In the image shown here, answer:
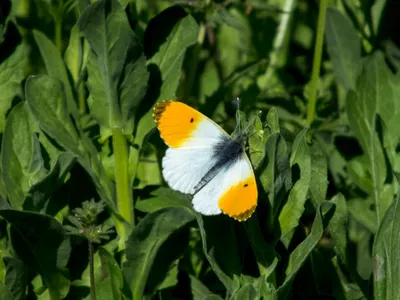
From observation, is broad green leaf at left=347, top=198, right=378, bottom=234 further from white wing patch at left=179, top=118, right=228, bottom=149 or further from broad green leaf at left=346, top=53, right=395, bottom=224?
white wing patch at left=179, top=118, right=228, bottom=149

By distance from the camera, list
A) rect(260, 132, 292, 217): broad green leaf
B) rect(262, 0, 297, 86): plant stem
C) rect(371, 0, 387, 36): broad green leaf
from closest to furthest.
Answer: rect(260, 132, 292, 217): broad green leaf < rect(371, 0, 387, 36): broad green leaf < rect(262, 0, 297, 86): plant stem

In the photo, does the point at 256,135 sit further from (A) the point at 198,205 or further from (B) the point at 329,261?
(B) the point at 329,261

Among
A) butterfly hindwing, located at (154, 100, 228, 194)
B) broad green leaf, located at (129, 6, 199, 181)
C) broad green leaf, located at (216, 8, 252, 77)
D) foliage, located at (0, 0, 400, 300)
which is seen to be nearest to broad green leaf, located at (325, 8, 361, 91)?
foliage, located at (0, 0, 400, 300)

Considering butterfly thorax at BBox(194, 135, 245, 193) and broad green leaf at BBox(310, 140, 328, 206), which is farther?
broad green leaf at BBox(310, 140, 328, 206)

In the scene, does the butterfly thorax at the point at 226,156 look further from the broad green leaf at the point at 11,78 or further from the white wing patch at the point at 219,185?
the broad green leaf at the point at 11,78

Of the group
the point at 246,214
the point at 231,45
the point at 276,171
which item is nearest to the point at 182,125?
the point at 276,171

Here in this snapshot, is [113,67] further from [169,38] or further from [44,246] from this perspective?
[44,246]

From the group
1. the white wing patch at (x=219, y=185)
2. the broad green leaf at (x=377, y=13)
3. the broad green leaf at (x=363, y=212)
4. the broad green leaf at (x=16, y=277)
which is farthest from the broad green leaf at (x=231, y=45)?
the white wing patch at (x=219, y=185)
